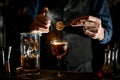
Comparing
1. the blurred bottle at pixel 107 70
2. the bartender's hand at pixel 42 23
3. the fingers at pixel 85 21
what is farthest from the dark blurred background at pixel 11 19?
the blurred bottle at pixel 107 70

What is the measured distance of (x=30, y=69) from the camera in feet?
7.88

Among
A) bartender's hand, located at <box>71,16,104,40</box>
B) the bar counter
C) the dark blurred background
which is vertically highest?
the dark blurred background

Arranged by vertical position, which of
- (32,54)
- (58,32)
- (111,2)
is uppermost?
(111,2)

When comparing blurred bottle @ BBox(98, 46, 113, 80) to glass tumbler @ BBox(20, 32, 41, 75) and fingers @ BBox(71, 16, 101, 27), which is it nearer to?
glass tumbler @ BBox(20, 32, 41, 75)

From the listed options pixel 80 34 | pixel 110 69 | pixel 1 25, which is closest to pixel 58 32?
pixel 80 34

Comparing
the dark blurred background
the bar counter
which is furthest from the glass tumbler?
the dark blurred background

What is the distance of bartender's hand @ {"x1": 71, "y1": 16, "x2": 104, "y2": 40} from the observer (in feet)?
9.67

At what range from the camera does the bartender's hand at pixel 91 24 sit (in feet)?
9.67

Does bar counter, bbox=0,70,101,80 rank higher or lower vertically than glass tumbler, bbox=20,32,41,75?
lower

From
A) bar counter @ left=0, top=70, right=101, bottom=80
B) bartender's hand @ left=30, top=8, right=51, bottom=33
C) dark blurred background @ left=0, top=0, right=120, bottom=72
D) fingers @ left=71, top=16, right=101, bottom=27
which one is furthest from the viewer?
dark blurred background @ left=0, top=0, right=120, bottom=72

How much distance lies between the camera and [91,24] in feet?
10.1

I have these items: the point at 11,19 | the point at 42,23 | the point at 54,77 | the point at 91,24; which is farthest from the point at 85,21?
the point at 11,19

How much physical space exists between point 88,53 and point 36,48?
151 centimetres

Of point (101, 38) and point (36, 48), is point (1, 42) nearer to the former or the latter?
point (101, 38)
